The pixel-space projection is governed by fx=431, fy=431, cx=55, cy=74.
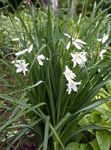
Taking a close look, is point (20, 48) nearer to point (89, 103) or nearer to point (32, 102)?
point (32, 102)

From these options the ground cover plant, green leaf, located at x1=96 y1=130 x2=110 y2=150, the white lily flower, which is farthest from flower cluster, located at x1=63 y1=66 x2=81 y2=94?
green leaf, located at x1=96 y1=130 x2=110 y2=150

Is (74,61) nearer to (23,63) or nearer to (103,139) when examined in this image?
(23,63)

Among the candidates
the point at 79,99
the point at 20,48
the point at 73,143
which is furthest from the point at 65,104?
the point at 20,48

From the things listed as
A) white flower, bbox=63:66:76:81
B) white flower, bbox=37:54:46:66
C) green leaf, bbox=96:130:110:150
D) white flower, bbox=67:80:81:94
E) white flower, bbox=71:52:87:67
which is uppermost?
white flower, bbox=37:54:46:66

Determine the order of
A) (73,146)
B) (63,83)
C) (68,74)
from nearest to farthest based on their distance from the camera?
(68,74) < (63,83) < (73,146)

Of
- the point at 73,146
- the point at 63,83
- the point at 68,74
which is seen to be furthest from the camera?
the point at 73,146

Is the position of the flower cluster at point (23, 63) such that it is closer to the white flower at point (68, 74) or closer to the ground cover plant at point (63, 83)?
the ground cover plant at point (63, 83)

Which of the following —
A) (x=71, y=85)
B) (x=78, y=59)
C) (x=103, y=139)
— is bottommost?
(x=103, y=139)

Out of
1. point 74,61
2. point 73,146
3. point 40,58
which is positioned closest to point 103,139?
point 73,146

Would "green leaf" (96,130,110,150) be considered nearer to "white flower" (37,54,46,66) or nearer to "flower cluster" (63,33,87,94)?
"flower cluster" (63,33,87,94)
